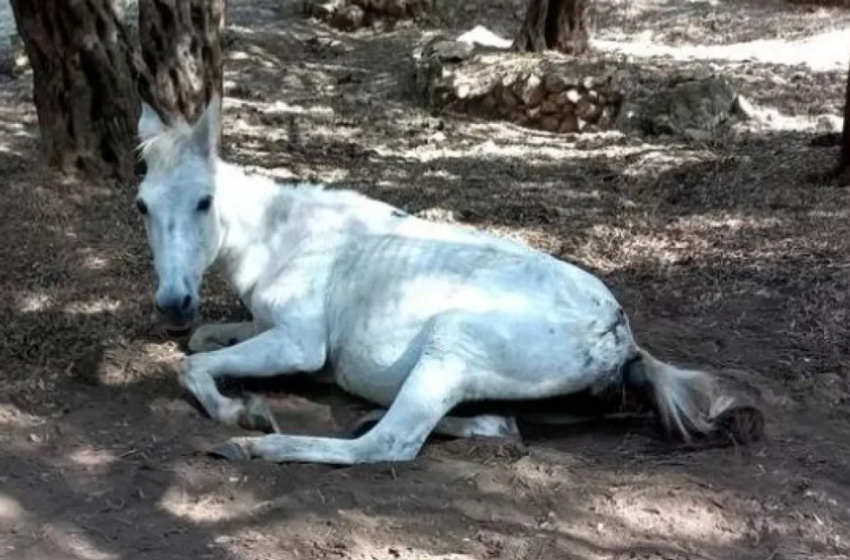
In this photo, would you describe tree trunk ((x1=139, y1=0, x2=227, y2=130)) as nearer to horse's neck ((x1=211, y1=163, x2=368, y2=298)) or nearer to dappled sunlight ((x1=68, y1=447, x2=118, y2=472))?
horse's neck ((x1=211, y1=163, x2=368, y2=298))

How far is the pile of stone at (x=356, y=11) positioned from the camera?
598 inches

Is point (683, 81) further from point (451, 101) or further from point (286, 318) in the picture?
point (286, 318)

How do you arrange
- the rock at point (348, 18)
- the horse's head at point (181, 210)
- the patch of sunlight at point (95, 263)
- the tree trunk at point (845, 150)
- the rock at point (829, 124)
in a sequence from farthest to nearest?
the rock at point (348, 18)
the rock at point (829, 124)
the tree trunk at point (845, 150)
the patch of sunlight at point (95, 263)
the horse's head at point (181, 210)

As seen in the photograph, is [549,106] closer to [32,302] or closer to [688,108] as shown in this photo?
[688,108]

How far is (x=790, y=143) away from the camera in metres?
9.11

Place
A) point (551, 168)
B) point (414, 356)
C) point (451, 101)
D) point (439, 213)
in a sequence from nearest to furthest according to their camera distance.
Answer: point (414, 356) < point (439, 213) < point (551, 168) < point (451, 101)

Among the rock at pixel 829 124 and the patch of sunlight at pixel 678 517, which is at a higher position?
the patch of sunlight at pixel 678 517

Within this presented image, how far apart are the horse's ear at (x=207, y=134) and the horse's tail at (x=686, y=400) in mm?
1979

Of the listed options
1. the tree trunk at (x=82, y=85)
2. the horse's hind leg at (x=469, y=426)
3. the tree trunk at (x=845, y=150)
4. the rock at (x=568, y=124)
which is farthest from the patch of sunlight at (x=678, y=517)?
the rock at (x=568, y=124)

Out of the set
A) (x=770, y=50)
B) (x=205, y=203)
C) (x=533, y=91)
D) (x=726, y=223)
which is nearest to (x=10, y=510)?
(x=205, y=203)

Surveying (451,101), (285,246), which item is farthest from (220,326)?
(451,101)

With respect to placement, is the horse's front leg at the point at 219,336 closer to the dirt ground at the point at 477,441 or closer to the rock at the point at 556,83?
the dirt ground at the point at 477,441

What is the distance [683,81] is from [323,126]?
326 cm

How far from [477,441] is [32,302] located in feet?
8.69
